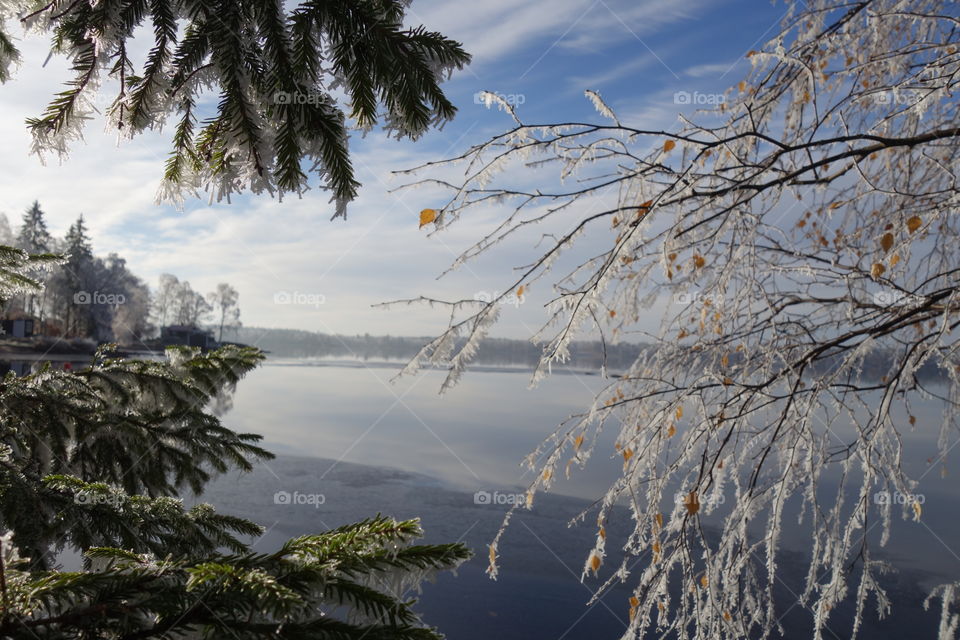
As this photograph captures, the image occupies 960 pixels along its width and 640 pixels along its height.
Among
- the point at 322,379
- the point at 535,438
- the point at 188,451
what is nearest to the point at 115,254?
the point at 322,379

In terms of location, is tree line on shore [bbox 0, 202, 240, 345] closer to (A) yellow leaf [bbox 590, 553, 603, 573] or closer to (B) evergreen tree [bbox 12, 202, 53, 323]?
(B) evergreen tree [bbox 12, 202, 53, 323]

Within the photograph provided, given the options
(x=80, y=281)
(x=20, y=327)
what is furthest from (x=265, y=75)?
(x=80, y=281)

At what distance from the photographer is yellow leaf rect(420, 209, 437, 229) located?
86.0 inches

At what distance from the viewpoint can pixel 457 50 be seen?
1527 mm

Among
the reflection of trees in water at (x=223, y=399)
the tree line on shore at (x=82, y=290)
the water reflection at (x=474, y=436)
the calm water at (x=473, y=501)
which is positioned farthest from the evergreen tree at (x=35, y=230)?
the reflection of trees in water at (x=223, y=399)

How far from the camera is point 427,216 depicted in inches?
86.0

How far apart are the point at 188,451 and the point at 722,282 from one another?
324cm

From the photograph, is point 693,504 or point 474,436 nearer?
point 693,504

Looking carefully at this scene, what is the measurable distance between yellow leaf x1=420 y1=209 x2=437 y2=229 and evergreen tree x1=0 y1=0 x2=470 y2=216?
2.05ft

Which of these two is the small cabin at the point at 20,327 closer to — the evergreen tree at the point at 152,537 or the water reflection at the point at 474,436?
the water reflection at the point at 474,436

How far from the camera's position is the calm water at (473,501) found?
6281mm

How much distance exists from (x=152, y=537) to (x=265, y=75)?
188 centimetres

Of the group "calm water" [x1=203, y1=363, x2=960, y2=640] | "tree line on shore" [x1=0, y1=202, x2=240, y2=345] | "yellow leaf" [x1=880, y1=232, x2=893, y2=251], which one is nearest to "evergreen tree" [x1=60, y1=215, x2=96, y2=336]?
"tree line on shore" [x1=0, y1=202, x2=240, y2=345]

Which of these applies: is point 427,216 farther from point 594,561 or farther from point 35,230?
point 35,230
